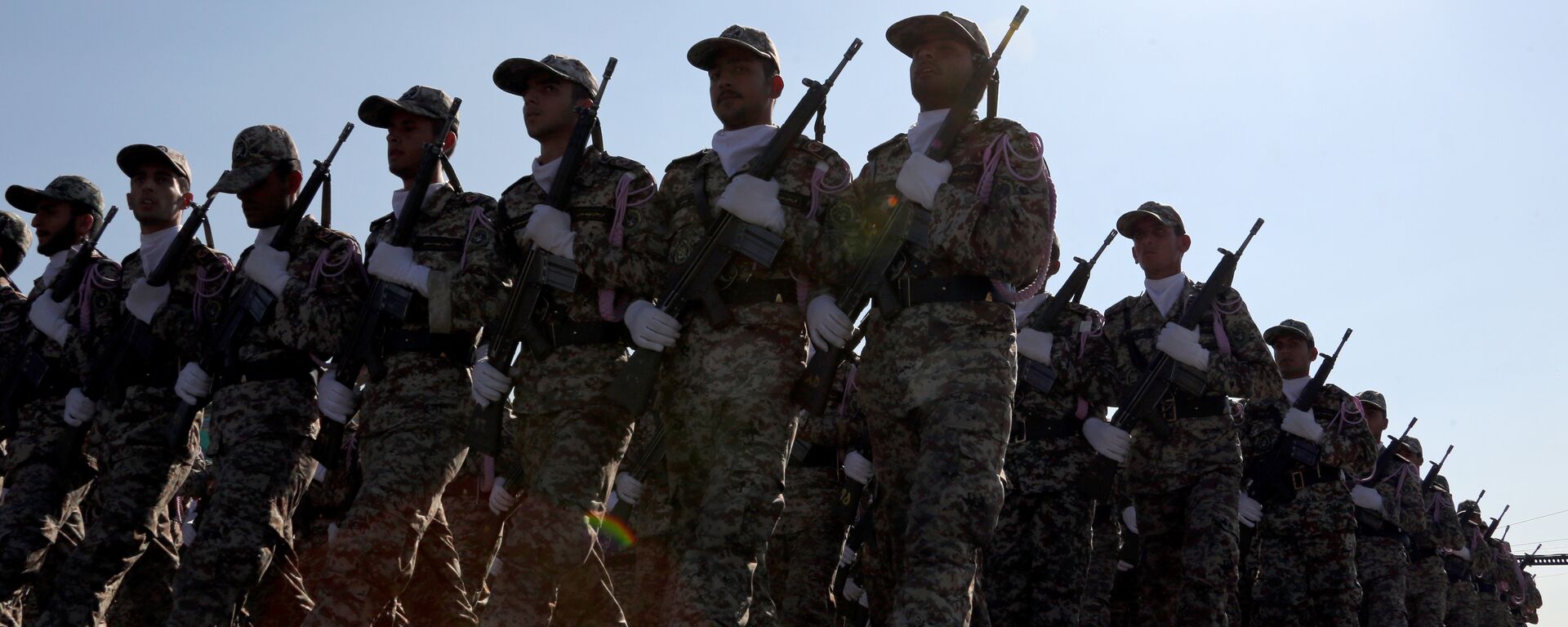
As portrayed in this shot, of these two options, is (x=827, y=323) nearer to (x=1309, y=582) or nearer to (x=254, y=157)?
(x=254, y=157)

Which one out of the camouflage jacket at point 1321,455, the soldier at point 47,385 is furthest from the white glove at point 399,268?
the camouflage jacket at point 1321,455

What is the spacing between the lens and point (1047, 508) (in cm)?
815

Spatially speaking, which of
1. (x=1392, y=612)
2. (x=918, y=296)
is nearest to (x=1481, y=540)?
(x=1392, y=612)

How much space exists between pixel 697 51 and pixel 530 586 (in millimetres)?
2405

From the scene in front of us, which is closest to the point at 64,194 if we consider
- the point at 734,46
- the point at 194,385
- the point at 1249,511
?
the point at 194,385

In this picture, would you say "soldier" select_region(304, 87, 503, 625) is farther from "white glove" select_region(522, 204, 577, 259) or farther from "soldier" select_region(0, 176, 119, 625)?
"soldier" select_region(0, 176, 119, 625)

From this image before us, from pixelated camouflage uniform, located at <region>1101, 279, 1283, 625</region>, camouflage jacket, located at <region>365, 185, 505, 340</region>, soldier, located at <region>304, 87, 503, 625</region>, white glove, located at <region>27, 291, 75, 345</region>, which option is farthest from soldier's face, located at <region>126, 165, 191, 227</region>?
pixelated camouflage uniform, located at <region>1101, 279, 1283, 625</region>

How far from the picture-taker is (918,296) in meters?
5.46

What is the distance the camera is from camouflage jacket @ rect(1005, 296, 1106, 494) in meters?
8.20

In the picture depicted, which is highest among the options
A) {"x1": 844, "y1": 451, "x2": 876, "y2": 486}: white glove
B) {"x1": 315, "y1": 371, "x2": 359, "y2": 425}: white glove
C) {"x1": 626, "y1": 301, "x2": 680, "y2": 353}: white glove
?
{"x1": 626, "y1": 301, "x2": 680, "y2": 353}: white glove

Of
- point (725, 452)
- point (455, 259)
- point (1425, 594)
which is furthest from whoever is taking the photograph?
point (1425, 594)

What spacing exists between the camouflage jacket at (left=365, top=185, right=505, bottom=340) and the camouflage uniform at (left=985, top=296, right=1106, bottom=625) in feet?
10.2

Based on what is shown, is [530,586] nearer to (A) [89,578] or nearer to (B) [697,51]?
(B) [697,51]

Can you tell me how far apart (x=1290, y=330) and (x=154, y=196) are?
9070 millimetres
